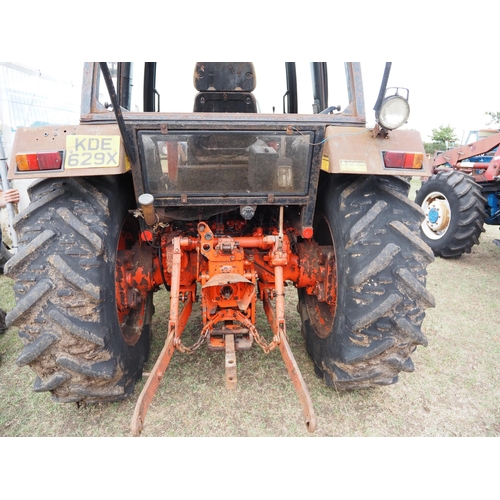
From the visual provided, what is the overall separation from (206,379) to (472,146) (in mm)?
6201

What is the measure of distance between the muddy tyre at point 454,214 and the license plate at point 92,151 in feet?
16.6

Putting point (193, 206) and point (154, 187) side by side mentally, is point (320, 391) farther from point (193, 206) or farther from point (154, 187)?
point (154, 187)

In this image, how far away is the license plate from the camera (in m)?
1.85

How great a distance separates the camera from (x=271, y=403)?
2.39m

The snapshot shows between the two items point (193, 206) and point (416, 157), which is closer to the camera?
point (416, 157)

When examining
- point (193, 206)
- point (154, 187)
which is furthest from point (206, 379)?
point (154, 187)

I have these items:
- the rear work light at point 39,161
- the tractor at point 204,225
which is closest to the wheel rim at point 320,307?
the tractor at point 204,225

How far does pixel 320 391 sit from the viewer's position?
98.8 inches

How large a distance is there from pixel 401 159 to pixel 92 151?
162 centimetres

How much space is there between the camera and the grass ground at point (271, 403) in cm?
223

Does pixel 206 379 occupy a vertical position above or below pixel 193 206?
below

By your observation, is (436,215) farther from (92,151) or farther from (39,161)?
(39,161)

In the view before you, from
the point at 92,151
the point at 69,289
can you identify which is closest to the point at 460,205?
the point at 92,151

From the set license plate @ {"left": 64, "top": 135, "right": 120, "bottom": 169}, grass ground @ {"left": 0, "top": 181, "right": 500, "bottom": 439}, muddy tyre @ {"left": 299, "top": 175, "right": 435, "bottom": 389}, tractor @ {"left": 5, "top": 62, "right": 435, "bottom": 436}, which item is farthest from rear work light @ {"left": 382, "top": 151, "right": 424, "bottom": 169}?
grass ground @ {"left": 0, "top": 181, "right": 500, "bottom": 439}
